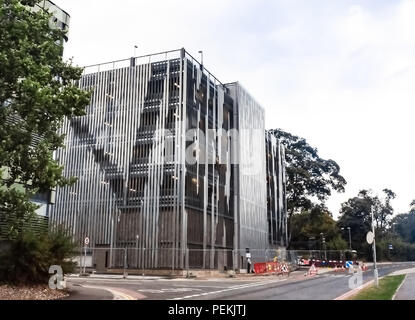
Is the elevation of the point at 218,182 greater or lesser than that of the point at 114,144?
lesser

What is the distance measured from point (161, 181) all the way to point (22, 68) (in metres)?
29.9

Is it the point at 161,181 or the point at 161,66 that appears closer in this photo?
the point at 161,181

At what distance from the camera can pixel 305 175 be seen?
80.9 meters

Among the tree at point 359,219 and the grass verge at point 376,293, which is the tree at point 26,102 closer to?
the grass verge at point 376,293

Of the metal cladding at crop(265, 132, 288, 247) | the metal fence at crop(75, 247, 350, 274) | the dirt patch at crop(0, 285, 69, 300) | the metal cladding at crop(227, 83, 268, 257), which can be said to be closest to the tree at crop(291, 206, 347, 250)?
the metal cladding at crop(265, 132, 288, 247)

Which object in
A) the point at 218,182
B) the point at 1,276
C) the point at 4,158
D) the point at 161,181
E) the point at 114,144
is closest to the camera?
the point at 4,158

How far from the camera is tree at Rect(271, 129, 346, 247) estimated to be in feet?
268

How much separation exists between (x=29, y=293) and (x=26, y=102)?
663cm

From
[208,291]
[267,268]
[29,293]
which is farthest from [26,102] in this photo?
[267,268]

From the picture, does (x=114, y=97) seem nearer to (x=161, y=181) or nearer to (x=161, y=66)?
(x=161, y=66)

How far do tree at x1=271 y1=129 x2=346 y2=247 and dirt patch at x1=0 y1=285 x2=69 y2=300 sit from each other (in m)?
68.3

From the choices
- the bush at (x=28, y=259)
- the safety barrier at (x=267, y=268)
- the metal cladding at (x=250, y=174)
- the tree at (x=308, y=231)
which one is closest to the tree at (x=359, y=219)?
the tree at (x=308, y=231)

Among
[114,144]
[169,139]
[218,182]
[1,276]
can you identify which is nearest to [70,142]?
[114,144]

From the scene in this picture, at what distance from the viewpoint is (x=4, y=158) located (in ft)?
46.1
